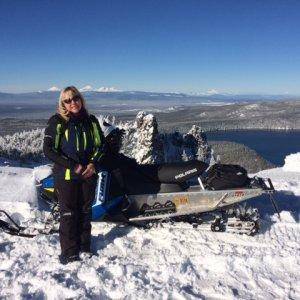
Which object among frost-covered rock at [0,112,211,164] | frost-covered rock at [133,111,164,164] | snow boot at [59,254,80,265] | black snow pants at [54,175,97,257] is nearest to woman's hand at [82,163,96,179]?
black snow pants at [54,175,97,257]

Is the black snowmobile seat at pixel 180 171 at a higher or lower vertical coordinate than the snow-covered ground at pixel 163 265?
higher

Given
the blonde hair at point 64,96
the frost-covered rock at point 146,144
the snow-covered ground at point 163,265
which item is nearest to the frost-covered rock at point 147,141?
the frost-covered rock at point 146,144

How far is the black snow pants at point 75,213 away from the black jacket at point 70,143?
7.4 inches

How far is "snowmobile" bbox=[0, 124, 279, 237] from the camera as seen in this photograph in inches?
246

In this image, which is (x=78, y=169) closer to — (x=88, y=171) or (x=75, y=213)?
(x=88, y=171)

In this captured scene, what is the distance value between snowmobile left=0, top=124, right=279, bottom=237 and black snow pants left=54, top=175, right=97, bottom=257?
0.34 metres

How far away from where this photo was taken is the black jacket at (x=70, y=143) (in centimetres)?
551

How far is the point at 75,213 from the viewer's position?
5695mm

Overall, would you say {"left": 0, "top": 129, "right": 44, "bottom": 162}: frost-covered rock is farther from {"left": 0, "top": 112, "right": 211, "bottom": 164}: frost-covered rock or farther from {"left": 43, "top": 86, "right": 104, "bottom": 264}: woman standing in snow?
{"left": 43, "top": 86, "right": 104, "bottom": 264}: woman standing in snow

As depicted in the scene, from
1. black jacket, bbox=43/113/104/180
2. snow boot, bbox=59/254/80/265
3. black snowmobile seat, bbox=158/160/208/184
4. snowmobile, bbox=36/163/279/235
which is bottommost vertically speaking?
snow boot, bbox=59/254/80/265

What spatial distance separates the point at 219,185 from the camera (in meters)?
6.33

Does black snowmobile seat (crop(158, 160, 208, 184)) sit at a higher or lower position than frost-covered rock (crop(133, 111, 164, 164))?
higher

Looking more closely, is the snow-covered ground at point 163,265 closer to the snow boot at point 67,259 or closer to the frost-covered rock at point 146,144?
the snow boot at point 67,259

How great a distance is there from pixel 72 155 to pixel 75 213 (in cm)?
82
